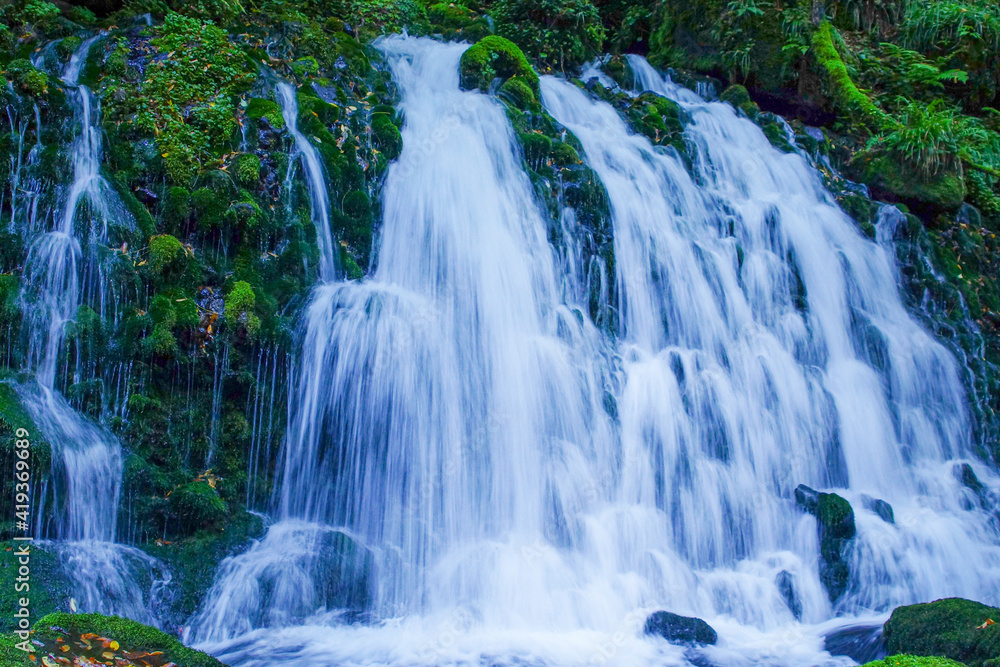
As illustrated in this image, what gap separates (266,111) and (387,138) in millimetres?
1450

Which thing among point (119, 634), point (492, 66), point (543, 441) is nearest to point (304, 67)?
point (492, 66)

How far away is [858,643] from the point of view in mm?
5734

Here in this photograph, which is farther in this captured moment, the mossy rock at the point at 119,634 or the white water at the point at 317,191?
the white water at the point at 317,191

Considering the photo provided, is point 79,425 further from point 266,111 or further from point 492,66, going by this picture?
point 492,66

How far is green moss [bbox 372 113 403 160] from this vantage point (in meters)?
8.84

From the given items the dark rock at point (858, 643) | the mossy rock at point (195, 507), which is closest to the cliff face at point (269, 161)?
the mossy rock at point (195, 507)

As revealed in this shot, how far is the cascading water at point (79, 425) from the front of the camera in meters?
5.23

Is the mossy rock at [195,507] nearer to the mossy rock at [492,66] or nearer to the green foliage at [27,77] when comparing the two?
the green foliage at [27,77]

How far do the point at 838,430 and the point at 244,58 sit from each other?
26.1ft

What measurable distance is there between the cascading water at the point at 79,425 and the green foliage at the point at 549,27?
8.37 m

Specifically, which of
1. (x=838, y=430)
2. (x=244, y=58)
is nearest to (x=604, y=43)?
(x=244, y=58)

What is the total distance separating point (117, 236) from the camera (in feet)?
21.5

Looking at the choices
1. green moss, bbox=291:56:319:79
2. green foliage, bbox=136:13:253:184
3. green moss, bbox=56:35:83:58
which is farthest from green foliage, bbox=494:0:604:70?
green moss, bbox=56:35:83:58

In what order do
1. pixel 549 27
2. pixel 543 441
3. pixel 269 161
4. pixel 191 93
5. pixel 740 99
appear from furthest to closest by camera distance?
pixel 549 27
pixel 740 99
pixel 191 93
pixel 269 161
pixel 543 441
